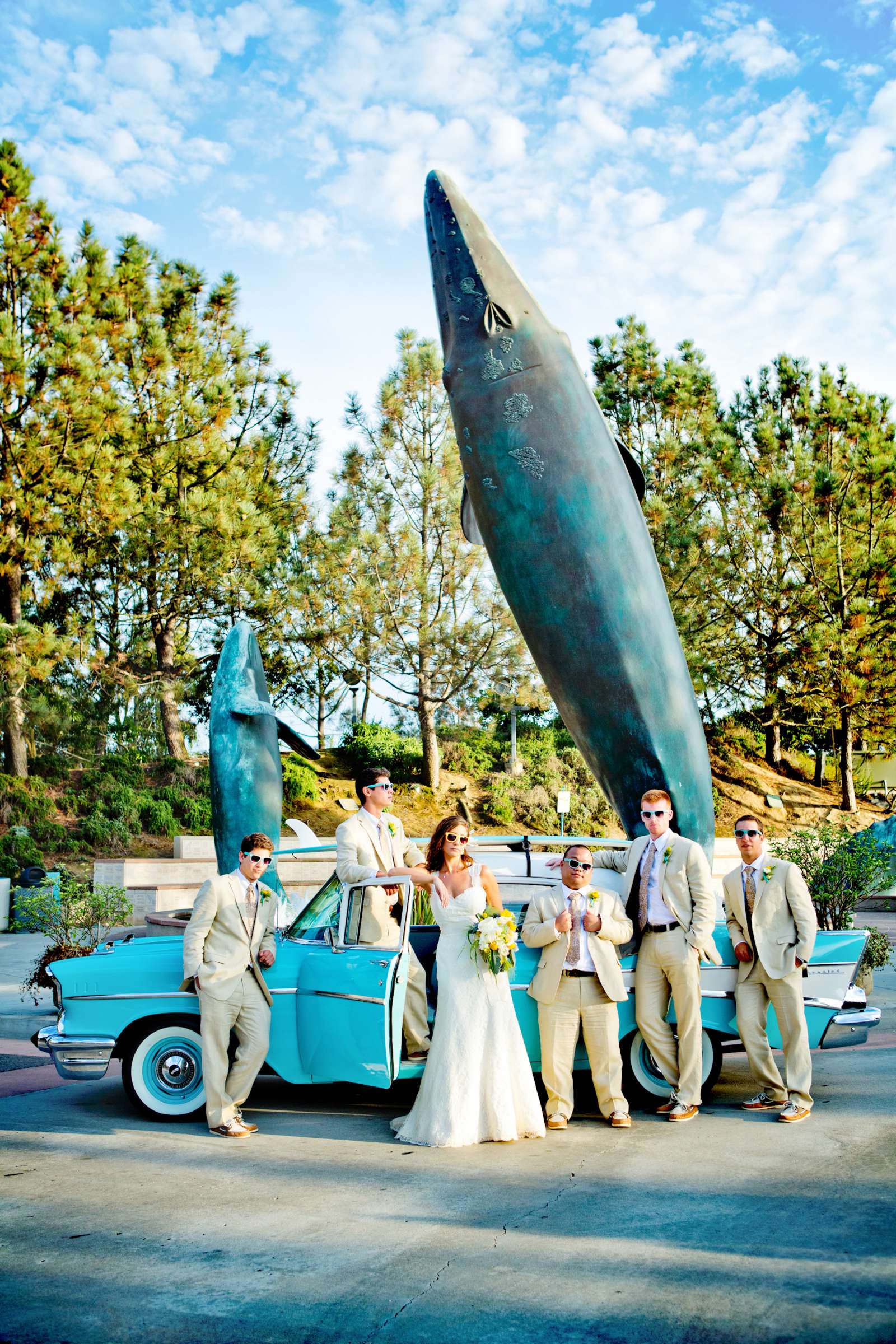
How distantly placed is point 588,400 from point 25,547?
18215 millimetres

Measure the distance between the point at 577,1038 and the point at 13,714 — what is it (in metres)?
19.8

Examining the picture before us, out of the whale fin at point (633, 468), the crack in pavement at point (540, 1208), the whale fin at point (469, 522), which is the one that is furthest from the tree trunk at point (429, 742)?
the crack in pavement at point (540, 1208)

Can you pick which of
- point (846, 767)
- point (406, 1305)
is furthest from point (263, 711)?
point (846, 767)

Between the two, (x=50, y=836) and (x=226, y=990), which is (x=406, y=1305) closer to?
(x=226, y=990)

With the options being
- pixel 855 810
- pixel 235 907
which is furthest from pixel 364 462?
pixel 235 907

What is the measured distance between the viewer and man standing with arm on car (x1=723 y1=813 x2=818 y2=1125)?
6016 mm

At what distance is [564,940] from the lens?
5945 mm

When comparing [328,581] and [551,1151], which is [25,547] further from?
[551,1151]

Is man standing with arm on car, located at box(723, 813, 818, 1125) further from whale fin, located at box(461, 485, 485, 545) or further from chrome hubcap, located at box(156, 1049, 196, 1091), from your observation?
chrome hubcap, located at box(156, 1049, 196, 1091)

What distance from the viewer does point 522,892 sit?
6703 millimetres

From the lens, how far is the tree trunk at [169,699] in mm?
25250

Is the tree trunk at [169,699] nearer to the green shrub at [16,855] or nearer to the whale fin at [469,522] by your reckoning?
the green shrub at [16,855]

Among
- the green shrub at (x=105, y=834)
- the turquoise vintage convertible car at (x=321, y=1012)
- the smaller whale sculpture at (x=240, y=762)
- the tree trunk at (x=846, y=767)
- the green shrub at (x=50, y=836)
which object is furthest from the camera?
the tree trunk at (x=846, y=767)

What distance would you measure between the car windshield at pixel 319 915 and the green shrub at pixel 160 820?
16756 millimetres
